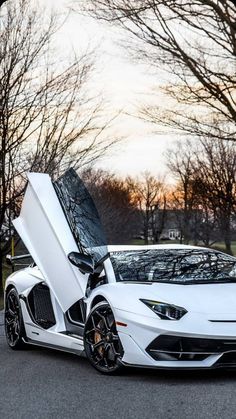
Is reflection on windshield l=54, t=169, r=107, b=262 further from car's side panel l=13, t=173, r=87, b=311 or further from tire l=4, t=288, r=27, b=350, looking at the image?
tire l=4, t=288, r=27, b=350

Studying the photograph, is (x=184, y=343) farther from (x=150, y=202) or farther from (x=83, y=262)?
(x=150, y=202)

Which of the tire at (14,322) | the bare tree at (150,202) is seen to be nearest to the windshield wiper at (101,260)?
the tire at (14,322)

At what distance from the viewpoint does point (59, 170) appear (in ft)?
69.1

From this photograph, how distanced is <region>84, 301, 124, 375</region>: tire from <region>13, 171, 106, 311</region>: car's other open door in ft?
1.76

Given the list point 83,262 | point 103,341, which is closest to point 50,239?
point 83,262

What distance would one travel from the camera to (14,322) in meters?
9.12

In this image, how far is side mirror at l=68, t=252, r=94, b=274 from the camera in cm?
750

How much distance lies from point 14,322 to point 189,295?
9.84ft

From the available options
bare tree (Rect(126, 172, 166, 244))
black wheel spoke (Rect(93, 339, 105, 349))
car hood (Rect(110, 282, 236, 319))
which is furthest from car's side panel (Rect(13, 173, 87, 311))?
bare tree (Rect(126, 172, 166, 244))

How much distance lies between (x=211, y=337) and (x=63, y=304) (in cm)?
201

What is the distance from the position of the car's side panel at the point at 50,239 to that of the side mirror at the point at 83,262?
16 centimetres

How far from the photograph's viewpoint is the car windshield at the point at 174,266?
7.38 m

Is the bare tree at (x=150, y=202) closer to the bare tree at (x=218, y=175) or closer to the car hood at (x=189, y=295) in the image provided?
the bare tree at (x=218, y=175)

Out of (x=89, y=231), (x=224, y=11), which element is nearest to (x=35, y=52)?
(x=224, y=11)
